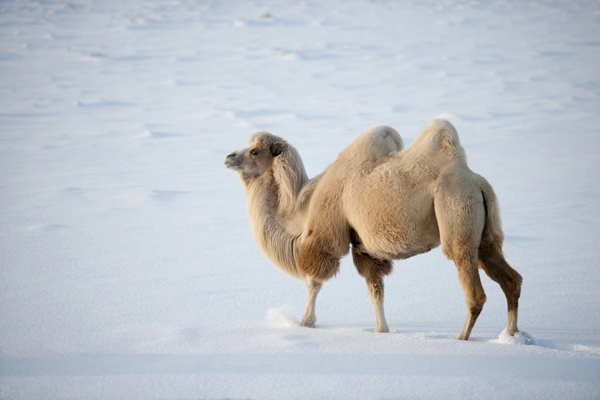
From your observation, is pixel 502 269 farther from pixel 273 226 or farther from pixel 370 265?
pixel 273 226

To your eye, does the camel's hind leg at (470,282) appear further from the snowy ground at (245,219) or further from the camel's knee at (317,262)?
the camel's knee at (317,262)

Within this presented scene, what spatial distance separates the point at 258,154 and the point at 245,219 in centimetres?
307

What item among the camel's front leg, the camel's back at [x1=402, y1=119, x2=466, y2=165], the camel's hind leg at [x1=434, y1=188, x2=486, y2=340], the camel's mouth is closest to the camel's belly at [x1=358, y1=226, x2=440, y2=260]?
the camel's hind leg at [x1=434, y1=188, x2=486, y2=340]

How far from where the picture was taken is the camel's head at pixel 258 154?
4910 mm

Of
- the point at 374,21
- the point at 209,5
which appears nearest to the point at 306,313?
the point at 374,21

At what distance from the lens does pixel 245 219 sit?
7910mm

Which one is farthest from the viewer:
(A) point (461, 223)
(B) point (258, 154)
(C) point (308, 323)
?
(B) point (258, 154)

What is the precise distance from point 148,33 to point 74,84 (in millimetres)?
8091

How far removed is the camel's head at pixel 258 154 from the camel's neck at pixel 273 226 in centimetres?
11

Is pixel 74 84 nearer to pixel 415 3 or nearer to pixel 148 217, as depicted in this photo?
pixel 148 217

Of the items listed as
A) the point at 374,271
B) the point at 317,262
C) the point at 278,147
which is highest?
the point at 278,147

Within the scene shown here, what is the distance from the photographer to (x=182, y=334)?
4.21m

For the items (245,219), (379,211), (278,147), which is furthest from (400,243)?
(245,219)

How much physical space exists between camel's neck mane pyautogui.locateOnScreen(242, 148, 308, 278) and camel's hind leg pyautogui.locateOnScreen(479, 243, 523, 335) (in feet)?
4.49
